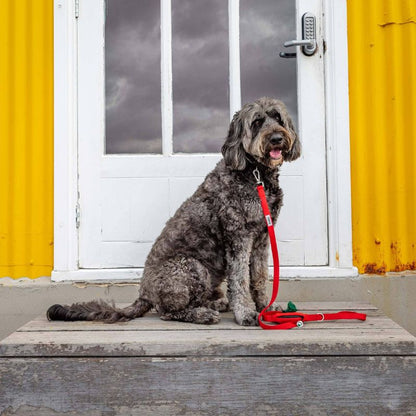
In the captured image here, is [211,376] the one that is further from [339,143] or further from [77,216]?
[339,143]

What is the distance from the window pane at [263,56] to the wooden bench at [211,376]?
2.19 metres

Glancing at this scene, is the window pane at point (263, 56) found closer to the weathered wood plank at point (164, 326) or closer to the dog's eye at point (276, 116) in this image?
the dog's eye at point (276, 116)

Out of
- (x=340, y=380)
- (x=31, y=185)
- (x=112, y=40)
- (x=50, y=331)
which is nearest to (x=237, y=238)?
(x=340, y=380)

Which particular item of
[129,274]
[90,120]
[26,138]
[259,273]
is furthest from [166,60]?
[259,273]

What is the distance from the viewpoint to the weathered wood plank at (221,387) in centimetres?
238

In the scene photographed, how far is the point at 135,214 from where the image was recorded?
402 centimetres

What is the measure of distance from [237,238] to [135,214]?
1307 mm

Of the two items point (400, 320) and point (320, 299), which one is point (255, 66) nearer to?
point (320, 299)

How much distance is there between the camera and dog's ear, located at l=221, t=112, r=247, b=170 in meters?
2.97

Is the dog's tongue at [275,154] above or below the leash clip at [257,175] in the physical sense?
above

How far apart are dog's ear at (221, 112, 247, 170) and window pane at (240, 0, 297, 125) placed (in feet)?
3.66

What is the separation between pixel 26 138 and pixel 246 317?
7.41 feet

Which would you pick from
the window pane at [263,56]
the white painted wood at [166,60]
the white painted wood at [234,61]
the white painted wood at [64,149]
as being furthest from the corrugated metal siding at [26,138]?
the window pane at [263,56]

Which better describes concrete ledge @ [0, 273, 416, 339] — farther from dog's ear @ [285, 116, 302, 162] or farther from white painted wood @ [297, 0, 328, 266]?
dog's ear @ [285, 116, 302, 162]
